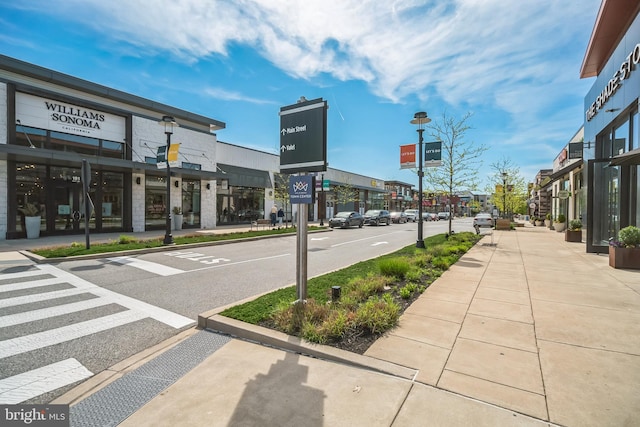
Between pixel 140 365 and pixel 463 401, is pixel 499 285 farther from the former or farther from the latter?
pixel 140 365

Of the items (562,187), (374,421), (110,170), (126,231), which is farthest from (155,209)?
(562,187)

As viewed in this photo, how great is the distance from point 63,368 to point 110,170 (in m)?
16.9

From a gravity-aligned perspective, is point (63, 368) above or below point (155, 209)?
below

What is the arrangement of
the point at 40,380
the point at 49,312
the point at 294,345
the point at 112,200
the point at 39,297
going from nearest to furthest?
the point at 40,380
the point at 294,345
the point at 49,312
the point at 39,297
the point at 112,200

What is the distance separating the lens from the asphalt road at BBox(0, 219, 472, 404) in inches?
138

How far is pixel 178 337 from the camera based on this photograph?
4.26 meters

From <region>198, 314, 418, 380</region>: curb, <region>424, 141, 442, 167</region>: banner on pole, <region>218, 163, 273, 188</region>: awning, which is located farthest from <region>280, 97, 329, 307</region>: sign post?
<region>218, 163, 273, 188</region>: awning

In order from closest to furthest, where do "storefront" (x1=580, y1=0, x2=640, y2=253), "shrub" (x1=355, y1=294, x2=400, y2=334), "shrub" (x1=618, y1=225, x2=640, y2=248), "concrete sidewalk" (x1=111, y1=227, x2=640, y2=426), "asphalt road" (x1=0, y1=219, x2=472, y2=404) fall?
"concrete sidewalk" (x1=111, y1=227, x2=640, y2=426) < "asphalt road" (x1=0, y1=219, x2=472, y2=404) < "shrub" (x1=355, y1=294, x2=400, y2=334) < "shrub" (x1=618, y1=225, x2=640, y2=248) < "storefront" (x1=580, y1=0, x2=640, y2=253)

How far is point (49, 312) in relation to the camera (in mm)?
5121

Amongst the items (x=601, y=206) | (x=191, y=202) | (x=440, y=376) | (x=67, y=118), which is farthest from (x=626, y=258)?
(x=67, y=118)

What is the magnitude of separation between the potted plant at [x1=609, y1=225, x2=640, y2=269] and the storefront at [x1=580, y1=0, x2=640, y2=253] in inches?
72.0

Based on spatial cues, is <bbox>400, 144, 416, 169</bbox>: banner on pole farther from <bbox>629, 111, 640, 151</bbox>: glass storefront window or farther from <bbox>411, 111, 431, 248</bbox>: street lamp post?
<bbox>629, 111, 640, 151</bbox>: glass storefront window

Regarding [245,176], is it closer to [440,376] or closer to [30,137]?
[30,137]

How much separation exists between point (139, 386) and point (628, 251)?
11.5 meters
